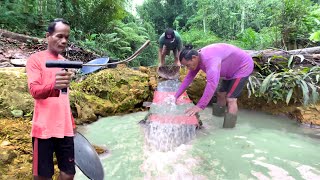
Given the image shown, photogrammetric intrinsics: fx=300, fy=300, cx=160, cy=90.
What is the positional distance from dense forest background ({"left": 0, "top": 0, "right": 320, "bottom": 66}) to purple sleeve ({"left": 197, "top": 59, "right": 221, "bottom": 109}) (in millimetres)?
3899

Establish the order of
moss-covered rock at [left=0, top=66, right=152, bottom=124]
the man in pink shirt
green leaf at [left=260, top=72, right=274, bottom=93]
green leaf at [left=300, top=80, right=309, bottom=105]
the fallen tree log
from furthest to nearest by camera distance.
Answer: the fallen tree log
green leaf at [left=260, top=72, right=274, bottom=93]
green leaf at [left=300, top=80, right=309, bottom=105]
moss-covered rock at [left=0, top=66, right=152, bottom=124]
the man in pink shirt

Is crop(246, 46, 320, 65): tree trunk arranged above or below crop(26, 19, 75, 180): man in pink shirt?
above

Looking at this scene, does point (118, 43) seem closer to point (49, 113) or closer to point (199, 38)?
point (199, 38)

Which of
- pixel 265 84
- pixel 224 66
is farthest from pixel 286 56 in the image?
pixel 224 66

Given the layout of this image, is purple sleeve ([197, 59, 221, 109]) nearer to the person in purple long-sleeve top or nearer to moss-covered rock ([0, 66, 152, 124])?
the person in purple long-sleeve top

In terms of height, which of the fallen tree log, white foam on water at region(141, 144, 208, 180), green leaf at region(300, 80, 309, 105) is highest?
the fallen tree log

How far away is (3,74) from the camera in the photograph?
4520mm

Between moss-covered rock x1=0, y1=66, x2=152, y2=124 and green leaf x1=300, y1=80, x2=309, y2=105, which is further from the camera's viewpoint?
green leaf x1=300, y1=80, x2=309, y2=105

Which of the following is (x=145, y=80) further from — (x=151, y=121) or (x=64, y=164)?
(x=64, y=164)

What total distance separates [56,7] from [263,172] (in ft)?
31.2

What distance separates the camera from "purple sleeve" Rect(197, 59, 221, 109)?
433 cm

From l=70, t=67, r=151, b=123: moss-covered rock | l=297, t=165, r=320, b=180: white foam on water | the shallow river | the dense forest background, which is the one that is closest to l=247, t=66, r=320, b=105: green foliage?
the shallow river

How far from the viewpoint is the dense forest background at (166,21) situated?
8.20 meters

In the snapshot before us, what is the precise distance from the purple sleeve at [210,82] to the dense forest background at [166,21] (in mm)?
3899
